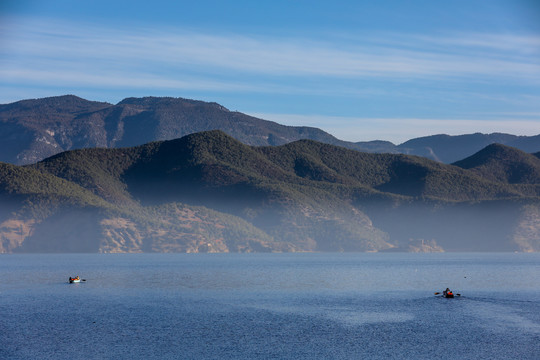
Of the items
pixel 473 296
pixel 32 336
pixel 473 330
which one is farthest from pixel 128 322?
pixel 473 296

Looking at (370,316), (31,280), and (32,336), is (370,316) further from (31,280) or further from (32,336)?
(31,280)

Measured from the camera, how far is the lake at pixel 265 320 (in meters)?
84.3

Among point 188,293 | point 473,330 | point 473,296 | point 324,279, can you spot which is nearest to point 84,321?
point 188,293

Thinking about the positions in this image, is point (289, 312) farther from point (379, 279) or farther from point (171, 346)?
point (379, 279)

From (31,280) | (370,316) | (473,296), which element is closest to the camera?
(370,316)

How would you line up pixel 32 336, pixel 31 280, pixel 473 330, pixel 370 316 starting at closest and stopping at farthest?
1. pixel 32 336
2. pixel 473 330
3. pixel 370 316
4. pixel 31 280

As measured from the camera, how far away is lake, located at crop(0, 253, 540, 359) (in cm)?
8431

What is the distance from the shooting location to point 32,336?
9225 centimetres

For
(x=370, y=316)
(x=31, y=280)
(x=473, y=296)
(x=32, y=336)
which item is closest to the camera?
(x=32, y=336)

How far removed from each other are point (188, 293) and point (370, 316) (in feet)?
151

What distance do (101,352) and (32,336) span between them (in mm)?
14311

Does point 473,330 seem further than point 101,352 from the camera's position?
Yes

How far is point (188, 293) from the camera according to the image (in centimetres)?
14525

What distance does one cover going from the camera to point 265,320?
350 ft
